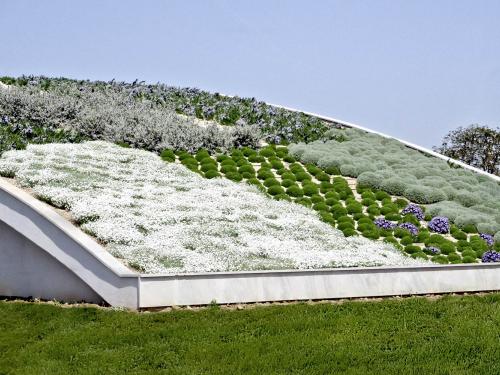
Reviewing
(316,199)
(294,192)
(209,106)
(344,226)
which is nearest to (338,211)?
(316,199)

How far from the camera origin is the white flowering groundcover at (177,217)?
35.7 feet

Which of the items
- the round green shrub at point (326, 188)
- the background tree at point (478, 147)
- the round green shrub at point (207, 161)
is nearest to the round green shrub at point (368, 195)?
the round green shrub at point (326, 188)

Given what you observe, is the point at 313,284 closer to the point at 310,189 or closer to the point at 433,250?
the point at 433,250

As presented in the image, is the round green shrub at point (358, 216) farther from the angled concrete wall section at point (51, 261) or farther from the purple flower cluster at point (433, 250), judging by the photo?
the angled concrete wall section at point (51, 261)

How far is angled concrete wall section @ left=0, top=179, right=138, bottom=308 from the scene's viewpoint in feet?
31.9

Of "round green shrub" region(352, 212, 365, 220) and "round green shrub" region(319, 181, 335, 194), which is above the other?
"round green shrub" region(319, 181, 335, 194)

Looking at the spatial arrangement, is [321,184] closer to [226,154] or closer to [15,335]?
[226,154]

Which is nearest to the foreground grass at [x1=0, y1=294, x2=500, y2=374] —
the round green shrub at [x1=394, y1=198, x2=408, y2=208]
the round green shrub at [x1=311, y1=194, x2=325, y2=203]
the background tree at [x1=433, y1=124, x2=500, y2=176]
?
the round green shrub at [x1=311, y1=194, x2=325, y2=203]

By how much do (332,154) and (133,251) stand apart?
8288 millimetres

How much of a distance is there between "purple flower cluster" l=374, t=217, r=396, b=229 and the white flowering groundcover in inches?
42.3

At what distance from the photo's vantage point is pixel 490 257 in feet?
44.2

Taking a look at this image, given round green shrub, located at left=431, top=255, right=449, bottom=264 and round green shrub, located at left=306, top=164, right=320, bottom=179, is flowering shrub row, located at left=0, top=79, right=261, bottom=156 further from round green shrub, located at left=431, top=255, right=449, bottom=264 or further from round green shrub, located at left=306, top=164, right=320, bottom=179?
round green shrub, located at left=431, top=255, right=449, bottom=264

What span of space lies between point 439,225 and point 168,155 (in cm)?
559

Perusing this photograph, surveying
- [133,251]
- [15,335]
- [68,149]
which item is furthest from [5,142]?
[15,335]
